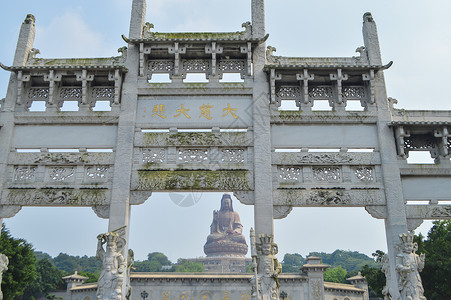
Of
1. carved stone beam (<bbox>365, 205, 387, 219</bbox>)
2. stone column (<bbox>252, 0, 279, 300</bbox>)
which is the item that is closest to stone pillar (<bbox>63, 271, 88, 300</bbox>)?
stone column (<bbox>252, 0, 279, 300</bbox>)

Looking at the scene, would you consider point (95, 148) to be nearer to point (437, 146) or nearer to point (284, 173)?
point (284, 173)

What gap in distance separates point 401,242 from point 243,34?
21.6 feet

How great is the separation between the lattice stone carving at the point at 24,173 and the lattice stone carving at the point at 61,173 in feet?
1.43

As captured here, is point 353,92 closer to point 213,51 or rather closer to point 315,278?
point 213,51

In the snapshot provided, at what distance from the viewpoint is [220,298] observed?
23125 mm

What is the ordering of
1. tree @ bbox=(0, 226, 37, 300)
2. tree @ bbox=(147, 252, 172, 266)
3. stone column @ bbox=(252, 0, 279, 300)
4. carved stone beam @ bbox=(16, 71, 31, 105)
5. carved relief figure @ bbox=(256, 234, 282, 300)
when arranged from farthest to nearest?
tree @ bbox=(147, 252, 172, 266) < tree @ bbox=(0, 226, 37, 300) < carved stone beam @ bbox=(16, 71, 31, 105) < stone column @ bbox=(252, 0, 279, 300) < carved relief figure @ bbox=(256, 234, 282, 300)

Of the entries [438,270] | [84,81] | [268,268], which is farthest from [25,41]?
[438,270]

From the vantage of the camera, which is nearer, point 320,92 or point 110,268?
point 110,268

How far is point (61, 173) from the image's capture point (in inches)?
382

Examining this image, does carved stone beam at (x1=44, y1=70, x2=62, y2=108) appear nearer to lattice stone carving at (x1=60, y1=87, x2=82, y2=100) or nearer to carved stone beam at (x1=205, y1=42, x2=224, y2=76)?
lattice stone carving at (x1=60, y1=87, x2=82, y2=100)

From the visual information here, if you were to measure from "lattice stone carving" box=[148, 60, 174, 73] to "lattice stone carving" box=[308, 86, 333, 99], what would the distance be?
3.88 meters

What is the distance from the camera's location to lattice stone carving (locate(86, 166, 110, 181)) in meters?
9.60

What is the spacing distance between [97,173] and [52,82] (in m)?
2.81

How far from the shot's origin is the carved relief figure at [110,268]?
26.6 feet
